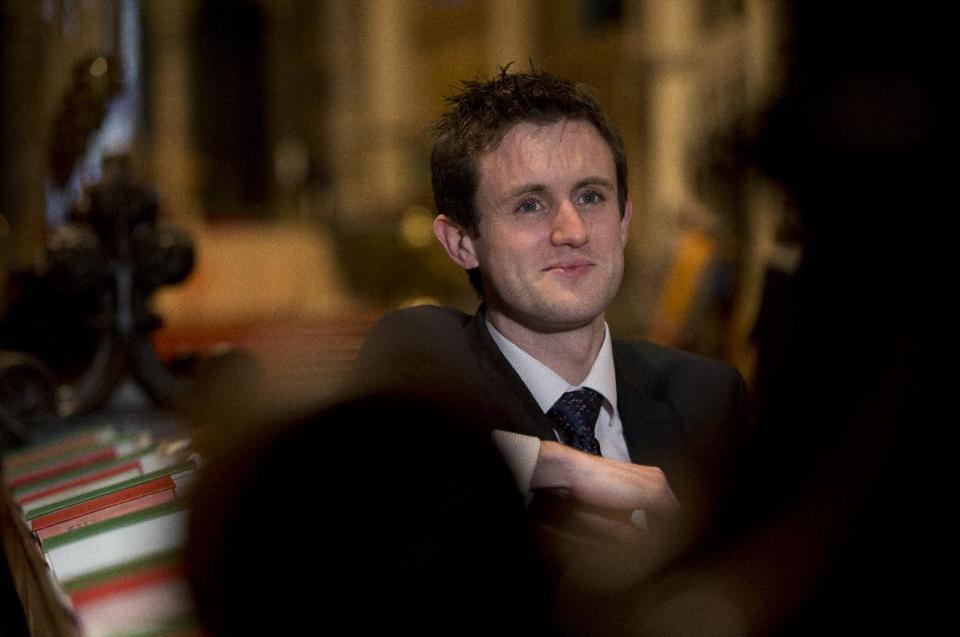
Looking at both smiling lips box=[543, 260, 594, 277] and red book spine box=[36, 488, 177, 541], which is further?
red book spine box=[36, 488, 177, 541]

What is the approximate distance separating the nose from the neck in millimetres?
69

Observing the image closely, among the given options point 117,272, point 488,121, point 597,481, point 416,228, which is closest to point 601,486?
point 597,481

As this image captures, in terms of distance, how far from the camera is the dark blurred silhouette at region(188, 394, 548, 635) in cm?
56

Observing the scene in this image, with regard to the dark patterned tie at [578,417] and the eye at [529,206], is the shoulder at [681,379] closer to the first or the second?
the dark patterned tie at [578,417]

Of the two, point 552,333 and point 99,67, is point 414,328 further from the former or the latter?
point 99,67

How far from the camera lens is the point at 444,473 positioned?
558 millimetres

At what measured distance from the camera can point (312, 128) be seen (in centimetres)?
1030

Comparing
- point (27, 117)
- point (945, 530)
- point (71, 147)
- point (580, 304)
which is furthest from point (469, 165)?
point (27, 117)

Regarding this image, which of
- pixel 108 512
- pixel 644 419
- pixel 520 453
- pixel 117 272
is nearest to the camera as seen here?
pixel 520 453

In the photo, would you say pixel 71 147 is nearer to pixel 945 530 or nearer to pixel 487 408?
pixel 487 408

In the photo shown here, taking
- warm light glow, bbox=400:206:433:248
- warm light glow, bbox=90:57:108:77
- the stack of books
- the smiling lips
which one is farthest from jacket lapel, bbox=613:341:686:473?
warm light glow, bbox=400:206:433:248

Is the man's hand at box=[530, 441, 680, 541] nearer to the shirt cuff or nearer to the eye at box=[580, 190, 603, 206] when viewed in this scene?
the shirt cuff

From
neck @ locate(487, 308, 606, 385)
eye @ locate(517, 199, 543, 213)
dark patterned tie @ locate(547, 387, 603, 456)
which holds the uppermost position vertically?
eye @ locate(517, 199, 543, 213)

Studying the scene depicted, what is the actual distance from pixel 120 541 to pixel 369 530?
0.93ft
